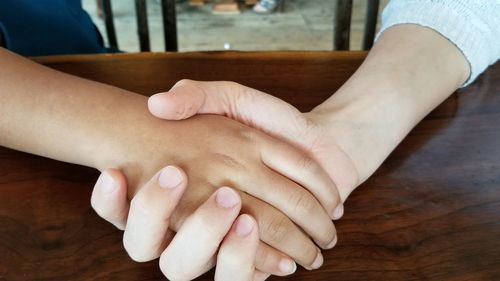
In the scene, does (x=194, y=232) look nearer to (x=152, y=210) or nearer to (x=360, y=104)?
(x=152, y=210)

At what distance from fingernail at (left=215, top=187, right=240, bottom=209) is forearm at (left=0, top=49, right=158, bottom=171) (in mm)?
90

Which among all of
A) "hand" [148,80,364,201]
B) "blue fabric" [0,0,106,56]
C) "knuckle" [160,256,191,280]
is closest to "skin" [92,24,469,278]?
"hand" [148,80,364,201]

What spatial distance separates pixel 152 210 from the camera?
309 mm

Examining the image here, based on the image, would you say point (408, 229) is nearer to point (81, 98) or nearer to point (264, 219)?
point (264, 219)

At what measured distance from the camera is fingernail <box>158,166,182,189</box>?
1.03ft

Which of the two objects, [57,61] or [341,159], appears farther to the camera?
[57,61]

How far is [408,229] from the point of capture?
1.17 feet

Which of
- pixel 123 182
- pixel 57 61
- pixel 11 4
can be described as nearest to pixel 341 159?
pixel 123 182

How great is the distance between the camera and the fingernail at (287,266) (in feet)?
1.07

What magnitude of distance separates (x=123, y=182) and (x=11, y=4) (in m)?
0.37

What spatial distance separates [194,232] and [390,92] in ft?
0.79

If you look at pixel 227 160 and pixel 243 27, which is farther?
pixel 243 27

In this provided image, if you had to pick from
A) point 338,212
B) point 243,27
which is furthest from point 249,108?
point 243,27

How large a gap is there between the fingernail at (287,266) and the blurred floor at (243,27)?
1698mm
